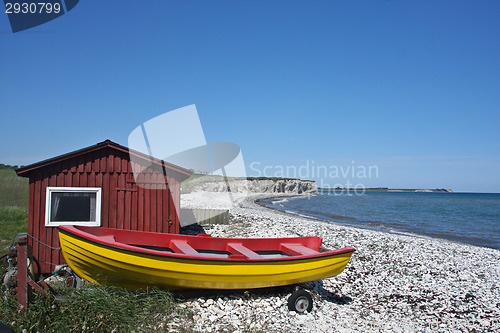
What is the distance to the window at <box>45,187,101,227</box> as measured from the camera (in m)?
9.30

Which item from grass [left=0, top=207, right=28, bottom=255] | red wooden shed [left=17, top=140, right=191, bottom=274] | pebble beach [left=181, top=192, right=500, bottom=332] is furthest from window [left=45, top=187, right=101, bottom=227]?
pebble beach [left=181, top=192, right=500, bottom=332]

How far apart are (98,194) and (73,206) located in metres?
0.76

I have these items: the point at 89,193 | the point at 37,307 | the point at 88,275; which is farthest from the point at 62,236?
the point at 89,193

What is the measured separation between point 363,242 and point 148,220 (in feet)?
35.5

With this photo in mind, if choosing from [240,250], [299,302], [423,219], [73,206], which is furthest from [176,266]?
[423,219]

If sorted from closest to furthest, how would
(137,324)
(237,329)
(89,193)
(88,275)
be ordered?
(137,324)
(237,329)
(88,275)
(89,193)

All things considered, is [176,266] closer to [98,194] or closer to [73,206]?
[98,194]

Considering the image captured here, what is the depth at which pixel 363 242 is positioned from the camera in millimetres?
16344

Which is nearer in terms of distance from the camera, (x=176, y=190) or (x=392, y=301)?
(x=392, y=301)

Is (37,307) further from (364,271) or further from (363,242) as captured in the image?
(363,242)

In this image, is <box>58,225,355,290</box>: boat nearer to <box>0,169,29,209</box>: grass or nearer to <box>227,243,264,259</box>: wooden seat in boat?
<box>227,243,264,259</box>: wooden seat in boat

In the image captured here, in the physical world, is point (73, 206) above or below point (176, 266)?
above

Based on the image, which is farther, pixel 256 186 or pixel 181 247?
pixel 256 186

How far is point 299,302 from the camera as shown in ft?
25.1
